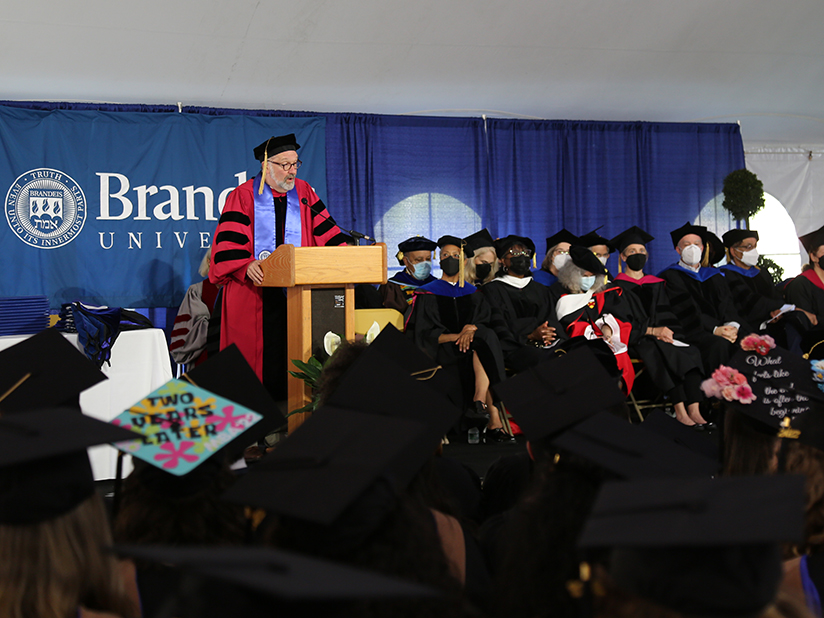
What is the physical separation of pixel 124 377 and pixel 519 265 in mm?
3180

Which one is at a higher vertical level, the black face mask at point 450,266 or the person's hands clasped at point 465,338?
the black face mask at point 450,266

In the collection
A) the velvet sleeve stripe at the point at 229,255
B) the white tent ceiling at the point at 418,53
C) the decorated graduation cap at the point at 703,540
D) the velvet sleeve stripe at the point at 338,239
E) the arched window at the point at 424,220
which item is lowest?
the decorated graduation cap at the point at 703,540

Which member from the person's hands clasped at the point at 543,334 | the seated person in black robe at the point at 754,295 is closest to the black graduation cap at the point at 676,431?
the person's hands clasped at the point at 543,334

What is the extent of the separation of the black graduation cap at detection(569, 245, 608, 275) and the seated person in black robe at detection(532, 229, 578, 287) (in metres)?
0.38

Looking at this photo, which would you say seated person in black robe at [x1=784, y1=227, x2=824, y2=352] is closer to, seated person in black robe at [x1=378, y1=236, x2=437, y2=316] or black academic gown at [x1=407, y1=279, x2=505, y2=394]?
black academic gown at [x1=407, y1=279, x2=505, y2=394]

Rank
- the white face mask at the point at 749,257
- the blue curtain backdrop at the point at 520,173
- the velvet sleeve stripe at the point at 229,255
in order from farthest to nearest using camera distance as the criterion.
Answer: the blue curtain backdrop at the point at 520,173, the white face mask at the point at 749,257, the velvet sleeve stripe at the point at 229,255

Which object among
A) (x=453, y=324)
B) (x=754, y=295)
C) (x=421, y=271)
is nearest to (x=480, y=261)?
(x=421, y=271)

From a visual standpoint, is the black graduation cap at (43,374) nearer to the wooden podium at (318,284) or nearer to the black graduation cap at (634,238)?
the wooden podium at (318,284)

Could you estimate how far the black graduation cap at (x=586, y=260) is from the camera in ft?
17.9

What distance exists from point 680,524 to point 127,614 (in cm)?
81

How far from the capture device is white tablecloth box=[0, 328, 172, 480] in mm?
3633

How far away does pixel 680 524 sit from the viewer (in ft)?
2.79

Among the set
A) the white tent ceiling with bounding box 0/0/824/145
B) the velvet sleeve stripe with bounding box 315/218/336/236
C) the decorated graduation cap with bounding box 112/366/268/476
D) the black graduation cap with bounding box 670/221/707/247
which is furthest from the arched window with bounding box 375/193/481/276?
the decorated graduation cap with bounding box 112/366/268/476

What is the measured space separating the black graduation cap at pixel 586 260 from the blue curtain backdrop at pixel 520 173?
Result: 170 cm
